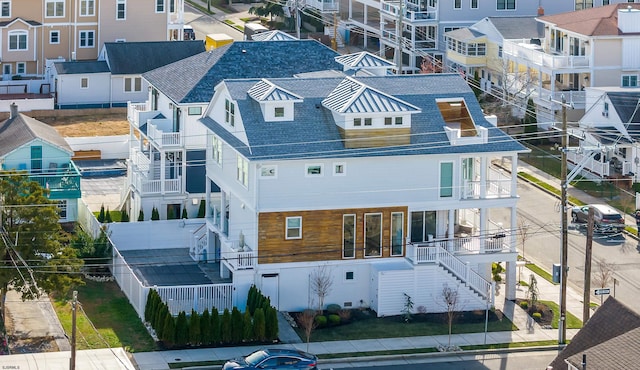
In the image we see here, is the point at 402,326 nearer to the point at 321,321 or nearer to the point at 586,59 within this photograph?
the point at 321,321

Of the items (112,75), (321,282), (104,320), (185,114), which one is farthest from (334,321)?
(112,75)

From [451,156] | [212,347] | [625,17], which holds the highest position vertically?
[625,17]

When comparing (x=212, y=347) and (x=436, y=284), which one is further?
(x=436, y=284)

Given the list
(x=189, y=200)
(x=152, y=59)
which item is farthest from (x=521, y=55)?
(x=189, y=200)

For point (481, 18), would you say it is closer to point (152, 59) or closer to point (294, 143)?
point (152, 59)

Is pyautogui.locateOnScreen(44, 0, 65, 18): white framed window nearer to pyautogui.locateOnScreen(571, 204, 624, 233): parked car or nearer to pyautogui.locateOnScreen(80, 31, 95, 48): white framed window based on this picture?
pyautogui.locateOnScreen(80, 31, 95, 48): white framed window
